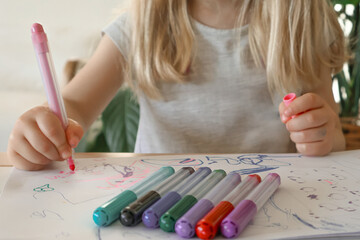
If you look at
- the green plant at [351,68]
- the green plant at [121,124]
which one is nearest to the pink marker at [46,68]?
the green plant at [121,124]

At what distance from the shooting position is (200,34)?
720 millimetres

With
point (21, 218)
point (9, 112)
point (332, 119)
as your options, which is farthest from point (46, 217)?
point (9, 112)

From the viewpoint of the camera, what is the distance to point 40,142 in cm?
45

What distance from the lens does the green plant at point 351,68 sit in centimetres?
124

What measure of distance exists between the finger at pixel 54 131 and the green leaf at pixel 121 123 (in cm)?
65

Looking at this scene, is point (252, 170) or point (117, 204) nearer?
point (117, 204)

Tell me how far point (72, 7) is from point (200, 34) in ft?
2.89

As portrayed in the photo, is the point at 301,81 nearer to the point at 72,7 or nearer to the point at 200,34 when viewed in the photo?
the point at 200,34

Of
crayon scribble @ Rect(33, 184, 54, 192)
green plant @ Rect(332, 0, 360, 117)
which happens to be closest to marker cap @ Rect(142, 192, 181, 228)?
crayon scribble @ Rect(33, 184, 54, 192)

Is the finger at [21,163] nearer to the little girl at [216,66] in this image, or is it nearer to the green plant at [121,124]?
the little girl at [216,66]

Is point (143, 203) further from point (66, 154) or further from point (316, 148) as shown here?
point (316, 148)

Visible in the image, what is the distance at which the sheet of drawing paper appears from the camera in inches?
12.1

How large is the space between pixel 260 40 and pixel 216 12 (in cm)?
10

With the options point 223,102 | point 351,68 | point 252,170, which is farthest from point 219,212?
point 351,68
